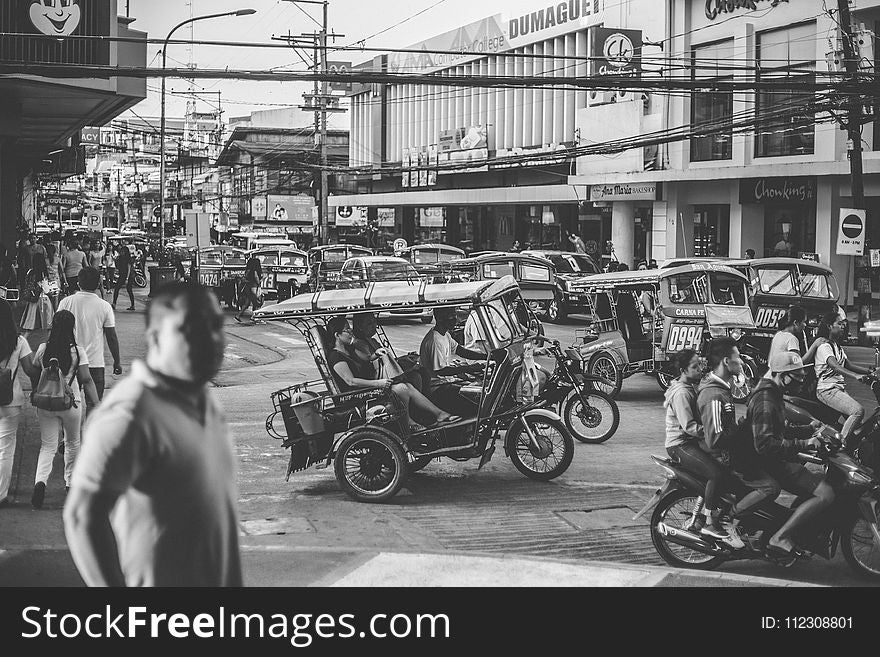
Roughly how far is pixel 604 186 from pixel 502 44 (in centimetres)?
1754

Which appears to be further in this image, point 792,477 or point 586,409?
point 586,409


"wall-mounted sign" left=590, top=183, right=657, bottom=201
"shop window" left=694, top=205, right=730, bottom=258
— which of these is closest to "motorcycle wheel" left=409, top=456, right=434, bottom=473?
"shop window" left=694, top=205, right=730, bottom=258

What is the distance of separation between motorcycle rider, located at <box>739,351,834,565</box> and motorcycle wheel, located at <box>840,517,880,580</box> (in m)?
0.32

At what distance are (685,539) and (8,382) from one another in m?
5.54

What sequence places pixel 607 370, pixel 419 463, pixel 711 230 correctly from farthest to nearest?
pixel 711 230 < pixel 607 370 < pixel 419 463

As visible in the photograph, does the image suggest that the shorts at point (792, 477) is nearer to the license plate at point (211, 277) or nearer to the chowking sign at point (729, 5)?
the license plate at point (211, 277)

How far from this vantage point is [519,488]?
35.3 feet

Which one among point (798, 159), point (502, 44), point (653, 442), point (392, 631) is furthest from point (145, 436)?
point (502, 44)

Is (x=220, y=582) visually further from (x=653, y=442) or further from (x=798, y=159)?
(x=798, y=159)

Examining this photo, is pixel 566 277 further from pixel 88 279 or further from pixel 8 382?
pixel 8 382

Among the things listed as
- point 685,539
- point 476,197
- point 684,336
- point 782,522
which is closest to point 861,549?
point 782,522

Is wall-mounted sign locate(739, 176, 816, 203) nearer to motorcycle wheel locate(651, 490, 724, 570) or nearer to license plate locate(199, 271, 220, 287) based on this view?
license plate locate(199, 271, 220, 287)

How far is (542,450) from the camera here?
10.9m

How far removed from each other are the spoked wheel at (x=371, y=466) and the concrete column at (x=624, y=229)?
36.2 m
